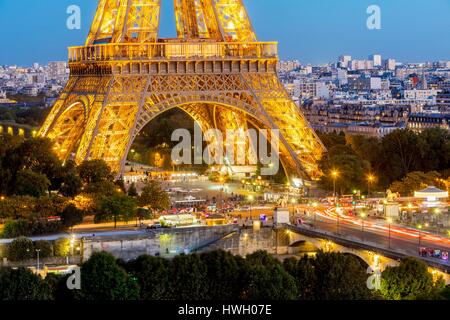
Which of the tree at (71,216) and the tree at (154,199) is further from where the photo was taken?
the tree at (154,199)

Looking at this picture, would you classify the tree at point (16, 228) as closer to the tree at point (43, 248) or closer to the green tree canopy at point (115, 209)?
the tree at point (43, 248)

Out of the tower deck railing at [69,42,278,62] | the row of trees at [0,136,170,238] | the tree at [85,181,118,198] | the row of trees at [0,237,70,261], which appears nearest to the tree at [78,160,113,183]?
the row of trees at [0,136,170,238]

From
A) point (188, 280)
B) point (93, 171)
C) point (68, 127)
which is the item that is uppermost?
point (68, 127)

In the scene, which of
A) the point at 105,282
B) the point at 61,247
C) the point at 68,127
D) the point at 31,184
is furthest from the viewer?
the point at 68,127

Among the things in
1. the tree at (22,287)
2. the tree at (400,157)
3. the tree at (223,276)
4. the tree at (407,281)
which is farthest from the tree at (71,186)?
the tree at (407,281)

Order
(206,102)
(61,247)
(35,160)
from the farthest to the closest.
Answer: (206,102), (35,160), (61,247)

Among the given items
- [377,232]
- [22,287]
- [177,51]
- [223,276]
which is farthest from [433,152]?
[22,287]

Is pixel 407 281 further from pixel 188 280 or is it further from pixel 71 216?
pixel 71 216
